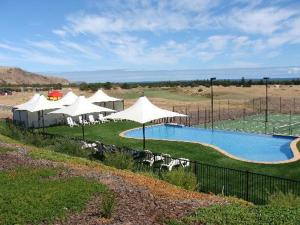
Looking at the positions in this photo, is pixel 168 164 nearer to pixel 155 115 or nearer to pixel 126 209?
pixel 155 115

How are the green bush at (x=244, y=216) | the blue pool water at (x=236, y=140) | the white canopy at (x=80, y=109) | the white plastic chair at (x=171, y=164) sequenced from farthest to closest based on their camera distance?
the white canopy at (x=80, y=109) → the blue pool water at (x=236, y=140) → the white plastic chair at (x=171, y=164) → the green bush at (x=244, y=216)

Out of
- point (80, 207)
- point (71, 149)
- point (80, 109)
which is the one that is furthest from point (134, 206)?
point (80, 109)

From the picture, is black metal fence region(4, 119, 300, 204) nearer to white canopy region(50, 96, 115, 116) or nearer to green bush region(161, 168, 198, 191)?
green bush region(161, 168, 198, 191)

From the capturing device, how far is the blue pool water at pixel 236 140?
21953 millimetres

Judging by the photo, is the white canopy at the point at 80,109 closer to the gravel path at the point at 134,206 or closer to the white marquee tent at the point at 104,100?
the white marquee tent at the point at 104,100

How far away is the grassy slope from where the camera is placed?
55.3 feet

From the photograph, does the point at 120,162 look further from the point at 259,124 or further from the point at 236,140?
the point at 259,124

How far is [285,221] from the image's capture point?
761 cm

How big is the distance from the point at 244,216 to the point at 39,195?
4.77 meters

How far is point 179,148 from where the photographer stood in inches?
844

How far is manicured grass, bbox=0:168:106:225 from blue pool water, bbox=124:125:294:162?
1161 cm

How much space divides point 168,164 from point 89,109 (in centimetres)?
986

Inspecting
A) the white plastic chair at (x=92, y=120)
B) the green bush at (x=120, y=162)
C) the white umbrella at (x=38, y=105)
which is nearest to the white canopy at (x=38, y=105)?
the white umbrella at (x=38, y=105)

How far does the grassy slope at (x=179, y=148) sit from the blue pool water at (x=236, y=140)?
156cm
